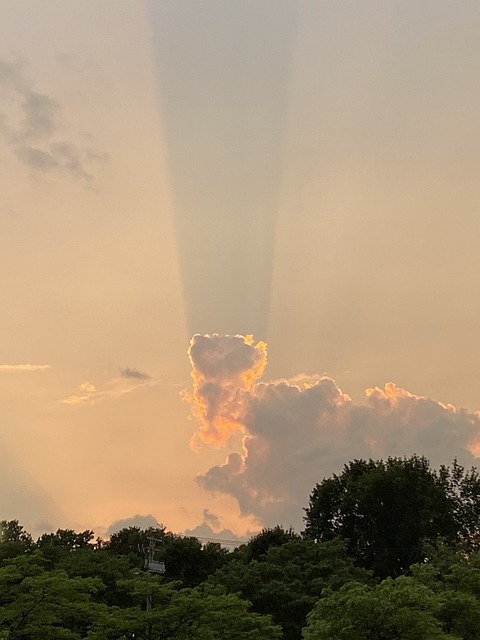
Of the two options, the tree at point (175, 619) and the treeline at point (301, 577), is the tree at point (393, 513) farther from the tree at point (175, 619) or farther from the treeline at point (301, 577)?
the tree at point (175, 619)

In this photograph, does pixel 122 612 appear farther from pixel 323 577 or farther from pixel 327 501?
pixel 327 501

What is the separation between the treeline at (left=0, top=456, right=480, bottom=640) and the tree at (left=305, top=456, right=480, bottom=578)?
11 cm

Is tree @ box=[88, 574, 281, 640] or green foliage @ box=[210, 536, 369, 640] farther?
green foliage @ box=[210, 536, 369, 640]

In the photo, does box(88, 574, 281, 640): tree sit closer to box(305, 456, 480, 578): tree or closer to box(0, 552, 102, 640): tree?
box(0, 552, 102, 640): tree

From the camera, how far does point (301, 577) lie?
152ft

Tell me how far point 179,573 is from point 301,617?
2257cm

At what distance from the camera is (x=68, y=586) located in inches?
1099

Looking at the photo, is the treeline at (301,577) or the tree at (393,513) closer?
the treeline at (301,577)

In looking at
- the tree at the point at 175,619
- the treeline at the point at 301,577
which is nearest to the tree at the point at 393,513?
the treeline at the point at 301,577

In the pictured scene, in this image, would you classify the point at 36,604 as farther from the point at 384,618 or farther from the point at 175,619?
the point at 384,618

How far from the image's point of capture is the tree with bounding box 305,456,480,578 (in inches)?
2333

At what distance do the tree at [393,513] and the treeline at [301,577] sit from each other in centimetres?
11

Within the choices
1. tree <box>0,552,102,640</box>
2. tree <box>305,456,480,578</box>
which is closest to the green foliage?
tree <box>305,456,480,578</box>

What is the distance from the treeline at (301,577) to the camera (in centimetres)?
2747
